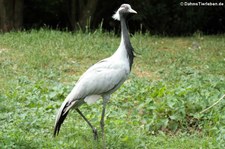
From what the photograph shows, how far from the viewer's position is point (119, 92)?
25.2 ft

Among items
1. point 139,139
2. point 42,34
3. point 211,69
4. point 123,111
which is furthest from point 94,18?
point 139,139

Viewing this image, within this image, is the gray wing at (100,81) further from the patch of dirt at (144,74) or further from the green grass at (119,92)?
the patch of dirt at (144,74)

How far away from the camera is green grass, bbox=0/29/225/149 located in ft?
19.5

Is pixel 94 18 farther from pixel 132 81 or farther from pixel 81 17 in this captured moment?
pixel 132 81

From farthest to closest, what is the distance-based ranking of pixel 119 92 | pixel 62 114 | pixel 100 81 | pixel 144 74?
pixel 144 74 < pixel 119 92 < pixel 100 81 < pixel 62 114

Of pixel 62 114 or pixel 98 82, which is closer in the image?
pixel 62 114

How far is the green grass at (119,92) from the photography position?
5945mm

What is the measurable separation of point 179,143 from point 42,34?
5.79 m

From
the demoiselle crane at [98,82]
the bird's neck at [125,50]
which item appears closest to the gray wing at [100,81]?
the demoiselle crane at [98,82]

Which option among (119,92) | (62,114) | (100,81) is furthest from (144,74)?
(62,114)

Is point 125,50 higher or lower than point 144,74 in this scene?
higher

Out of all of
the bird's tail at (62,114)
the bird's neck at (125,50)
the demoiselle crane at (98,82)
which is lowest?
the bird's tail at (62,114)

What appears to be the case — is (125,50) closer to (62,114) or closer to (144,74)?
(62,114)

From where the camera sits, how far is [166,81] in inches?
328
